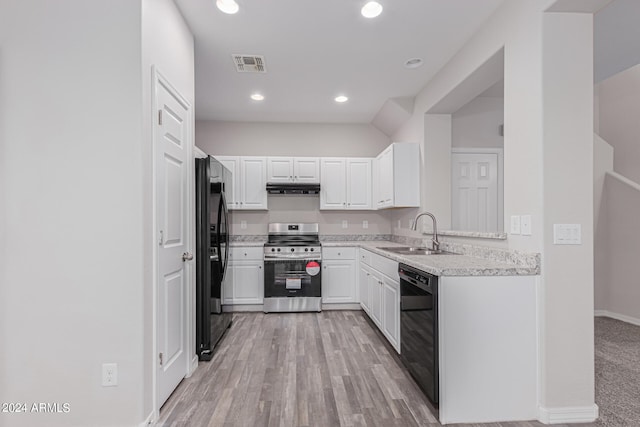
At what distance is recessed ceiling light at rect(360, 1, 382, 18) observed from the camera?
7.18 feet

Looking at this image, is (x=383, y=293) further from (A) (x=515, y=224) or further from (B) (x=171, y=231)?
(B) (x=171, y=231)

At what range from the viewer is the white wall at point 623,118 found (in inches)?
176

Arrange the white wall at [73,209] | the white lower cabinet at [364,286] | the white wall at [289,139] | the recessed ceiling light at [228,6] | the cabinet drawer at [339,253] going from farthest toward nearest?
the white wall at [289,139]
the cabinet drawer at [339,253]
the white lower cabinet at [364,286]
the recessed ceiling light at [228,6]
the white wall at [73,209]

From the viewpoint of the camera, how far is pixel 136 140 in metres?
1.71

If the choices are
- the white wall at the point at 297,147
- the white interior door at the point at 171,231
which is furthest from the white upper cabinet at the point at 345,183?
the white interior door at the point at 171,231

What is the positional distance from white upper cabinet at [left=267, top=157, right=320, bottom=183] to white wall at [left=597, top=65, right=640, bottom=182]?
4424 millimetres

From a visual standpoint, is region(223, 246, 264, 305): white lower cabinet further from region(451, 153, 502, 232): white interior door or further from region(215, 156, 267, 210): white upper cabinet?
region(451, 153, 502, 232): white interior door

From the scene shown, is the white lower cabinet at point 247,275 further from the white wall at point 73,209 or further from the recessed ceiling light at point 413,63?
the recessed ceiling light at point 413,63

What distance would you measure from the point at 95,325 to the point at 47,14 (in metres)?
1.68

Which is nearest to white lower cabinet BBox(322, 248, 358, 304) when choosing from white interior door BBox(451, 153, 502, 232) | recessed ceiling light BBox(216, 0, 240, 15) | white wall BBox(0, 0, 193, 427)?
white interior door BBox(451, 153, 502, 232)

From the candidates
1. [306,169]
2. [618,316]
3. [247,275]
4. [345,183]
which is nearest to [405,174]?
[345,183]

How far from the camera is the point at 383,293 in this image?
3.09 metres

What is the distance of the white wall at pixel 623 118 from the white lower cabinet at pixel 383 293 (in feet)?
13.6

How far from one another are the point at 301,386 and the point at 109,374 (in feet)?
4.01
